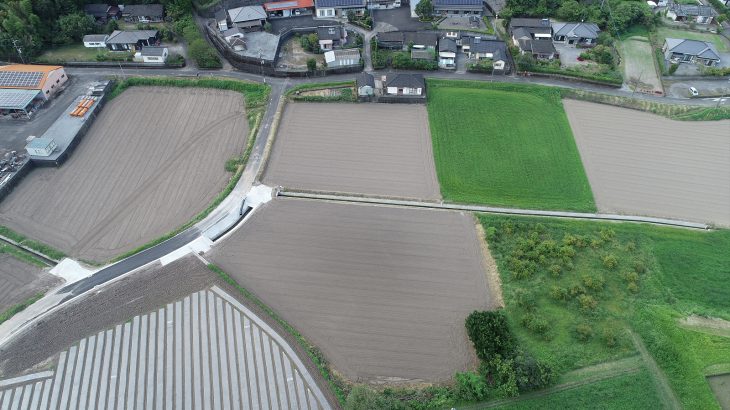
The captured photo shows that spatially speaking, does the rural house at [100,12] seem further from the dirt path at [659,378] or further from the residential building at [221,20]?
the dirt path at [659,378]

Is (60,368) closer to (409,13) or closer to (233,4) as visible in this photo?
(233,4)

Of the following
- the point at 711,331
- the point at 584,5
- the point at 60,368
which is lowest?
the point at 711,331

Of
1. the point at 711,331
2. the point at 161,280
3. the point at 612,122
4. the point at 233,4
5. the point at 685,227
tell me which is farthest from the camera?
the point at 233,4

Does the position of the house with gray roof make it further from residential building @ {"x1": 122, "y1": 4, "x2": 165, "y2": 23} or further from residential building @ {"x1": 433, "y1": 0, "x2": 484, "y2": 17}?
residential building @ {"x1": 122, "y1": 4, "x2": 165, "y2": 23}

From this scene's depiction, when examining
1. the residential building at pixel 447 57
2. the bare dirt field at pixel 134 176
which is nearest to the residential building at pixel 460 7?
the residential building at pixel 447 57

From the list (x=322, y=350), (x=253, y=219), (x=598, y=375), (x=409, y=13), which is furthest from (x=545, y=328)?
(x=409, y=13)
